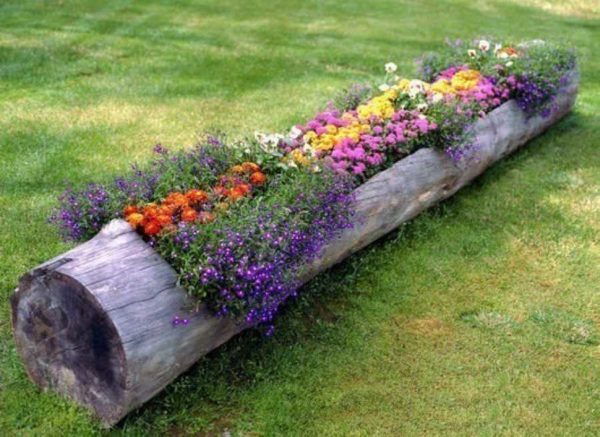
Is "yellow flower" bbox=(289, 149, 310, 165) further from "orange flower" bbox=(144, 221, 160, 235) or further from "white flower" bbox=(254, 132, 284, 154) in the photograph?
"orange flower" bbox=(144, 221, 160, 235)

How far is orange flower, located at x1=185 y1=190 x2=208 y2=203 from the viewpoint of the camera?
14.4ft

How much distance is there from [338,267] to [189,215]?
163 cm

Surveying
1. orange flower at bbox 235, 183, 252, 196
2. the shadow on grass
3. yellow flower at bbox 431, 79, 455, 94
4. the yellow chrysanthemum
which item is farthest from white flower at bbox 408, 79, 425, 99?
orange flower at bbox 235, 183, 252, 196

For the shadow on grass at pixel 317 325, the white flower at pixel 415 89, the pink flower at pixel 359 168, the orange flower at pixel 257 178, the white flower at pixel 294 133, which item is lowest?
the shadow on grass at pixel 317 325

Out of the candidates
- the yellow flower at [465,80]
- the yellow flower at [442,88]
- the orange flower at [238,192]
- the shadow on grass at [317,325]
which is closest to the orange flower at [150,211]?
the orange flower at [238,192]

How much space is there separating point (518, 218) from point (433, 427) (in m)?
2.91

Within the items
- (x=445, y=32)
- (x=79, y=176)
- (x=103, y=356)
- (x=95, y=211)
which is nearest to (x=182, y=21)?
(x=445, y=32)

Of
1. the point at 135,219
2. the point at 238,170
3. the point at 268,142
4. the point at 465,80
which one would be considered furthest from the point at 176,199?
the point at 465,80

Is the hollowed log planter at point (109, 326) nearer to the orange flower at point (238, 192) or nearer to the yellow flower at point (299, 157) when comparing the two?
the orange flower at point (238, 192)

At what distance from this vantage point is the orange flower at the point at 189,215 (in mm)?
4102

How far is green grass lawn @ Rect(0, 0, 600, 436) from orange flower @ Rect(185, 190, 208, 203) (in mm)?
948

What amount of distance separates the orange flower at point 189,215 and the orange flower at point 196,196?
0.19 m

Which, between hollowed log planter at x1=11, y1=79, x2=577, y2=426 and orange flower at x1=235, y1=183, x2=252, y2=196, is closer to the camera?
hollowed log planter at x1=11, y1=79, x2=577, y2=426

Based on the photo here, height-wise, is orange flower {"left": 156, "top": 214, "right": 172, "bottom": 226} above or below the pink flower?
above
